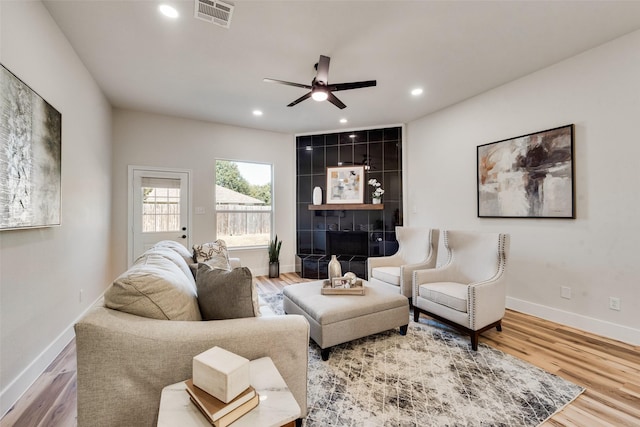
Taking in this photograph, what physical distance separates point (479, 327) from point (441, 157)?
276cm

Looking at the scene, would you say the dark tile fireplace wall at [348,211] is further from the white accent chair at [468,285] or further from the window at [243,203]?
the white accent chair at [468,285]

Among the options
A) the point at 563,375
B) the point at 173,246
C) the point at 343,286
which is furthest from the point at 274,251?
the point at 563,375

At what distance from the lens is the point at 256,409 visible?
91 cm

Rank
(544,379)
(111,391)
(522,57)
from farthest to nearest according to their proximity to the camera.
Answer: (522,57), (544,379), (111,391)

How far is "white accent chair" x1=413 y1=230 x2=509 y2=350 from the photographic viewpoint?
2.36 m

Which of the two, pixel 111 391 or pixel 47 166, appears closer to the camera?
pixel 111 391

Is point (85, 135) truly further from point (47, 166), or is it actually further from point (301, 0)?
point (301, 0)

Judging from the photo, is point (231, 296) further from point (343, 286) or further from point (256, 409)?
point (343, 286)

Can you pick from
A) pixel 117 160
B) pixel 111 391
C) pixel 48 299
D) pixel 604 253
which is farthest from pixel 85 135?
pixel 604 253

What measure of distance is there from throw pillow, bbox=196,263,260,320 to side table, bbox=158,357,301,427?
Answer: 0.37 m

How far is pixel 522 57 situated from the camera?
9.31 feet

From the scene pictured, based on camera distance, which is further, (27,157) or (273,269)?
(273,269)

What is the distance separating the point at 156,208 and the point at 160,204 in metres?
0.09

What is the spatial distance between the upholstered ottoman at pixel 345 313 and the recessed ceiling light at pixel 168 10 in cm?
262
